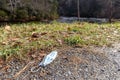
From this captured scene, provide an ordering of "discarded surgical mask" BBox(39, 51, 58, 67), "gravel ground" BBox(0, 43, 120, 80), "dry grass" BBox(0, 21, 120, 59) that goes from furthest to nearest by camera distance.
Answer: "dry grass" BBox(0, 21, 120, 59) → "discarded surgical mask" BBox(39, 51, 58, 67) → "gravel ground" BBox(0, 43, 120, 80)

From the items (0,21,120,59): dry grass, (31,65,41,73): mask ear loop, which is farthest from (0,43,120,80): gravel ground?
(0,21,120,59): dry grass

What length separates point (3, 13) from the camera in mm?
21500

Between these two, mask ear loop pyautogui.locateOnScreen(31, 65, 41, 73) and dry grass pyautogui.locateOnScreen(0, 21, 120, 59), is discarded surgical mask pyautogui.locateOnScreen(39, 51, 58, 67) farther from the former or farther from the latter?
dry grass pyautogui.locateOnScreen(0, 21, 120, 59)

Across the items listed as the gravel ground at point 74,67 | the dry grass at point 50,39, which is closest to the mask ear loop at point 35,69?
the gravel ground at point 74,67

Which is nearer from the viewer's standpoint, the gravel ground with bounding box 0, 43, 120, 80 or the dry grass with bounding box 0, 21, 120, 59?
the gravel ground with bounding box 0, 43, 120, 80

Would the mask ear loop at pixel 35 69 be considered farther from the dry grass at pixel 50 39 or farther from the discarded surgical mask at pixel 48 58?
the dry grass at pixel 50 39

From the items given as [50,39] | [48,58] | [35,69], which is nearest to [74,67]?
[48,58]

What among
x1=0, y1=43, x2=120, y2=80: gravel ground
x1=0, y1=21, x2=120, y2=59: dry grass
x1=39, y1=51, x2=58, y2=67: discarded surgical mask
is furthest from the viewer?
x1=0, y1=21, x2=120, y2=59: dry grass

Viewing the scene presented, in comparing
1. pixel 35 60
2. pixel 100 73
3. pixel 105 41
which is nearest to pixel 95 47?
pixel 105 41

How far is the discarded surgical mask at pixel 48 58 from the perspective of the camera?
10.0 ft

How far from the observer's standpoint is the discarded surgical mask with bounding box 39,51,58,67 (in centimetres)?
305

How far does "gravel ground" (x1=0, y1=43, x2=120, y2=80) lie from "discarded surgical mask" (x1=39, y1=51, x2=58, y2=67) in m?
0.04

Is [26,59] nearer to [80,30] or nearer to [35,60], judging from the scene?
[35,60]

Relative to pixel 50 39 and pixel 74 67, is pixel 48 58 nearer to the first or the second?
pixel 74 67
